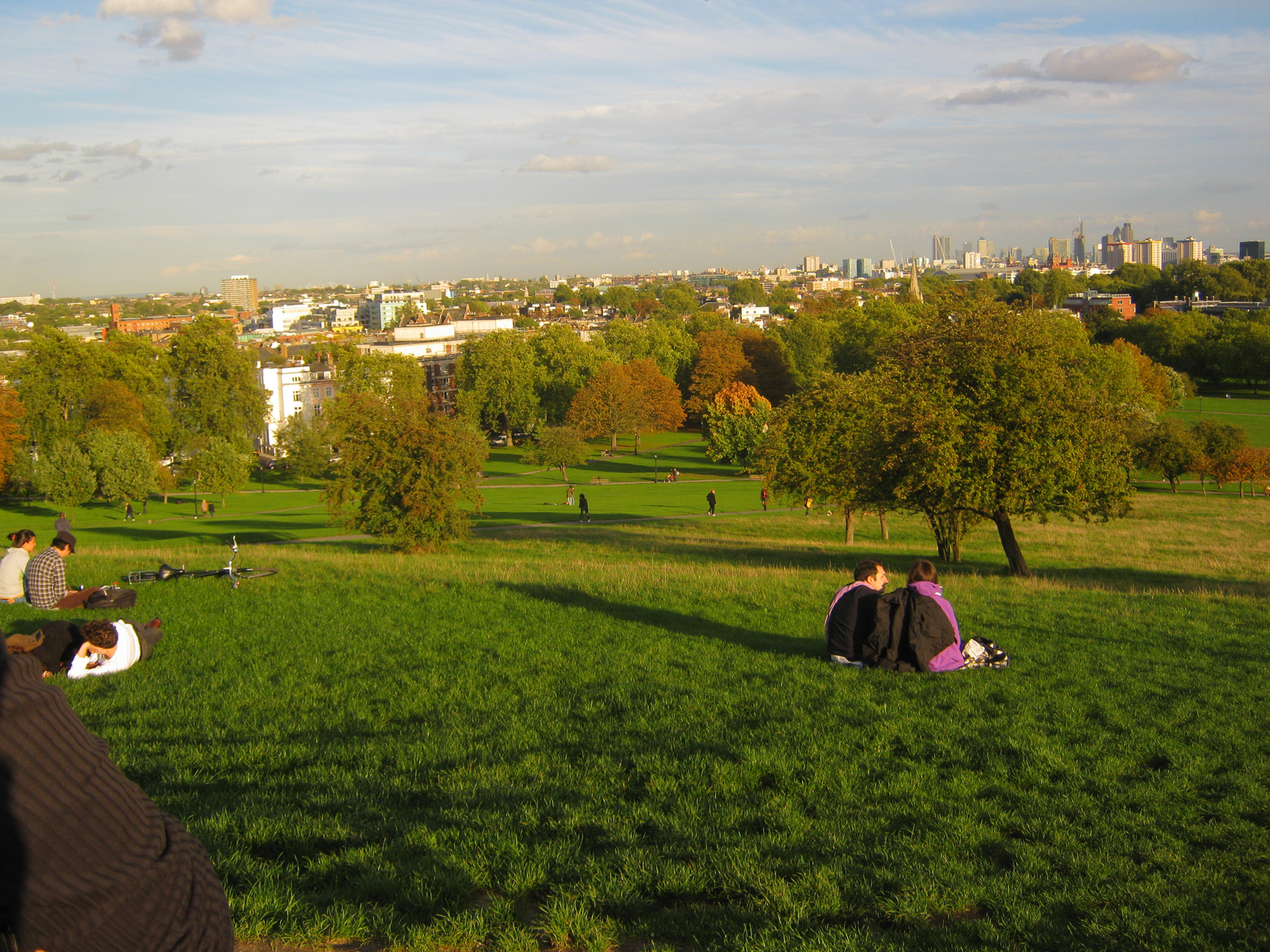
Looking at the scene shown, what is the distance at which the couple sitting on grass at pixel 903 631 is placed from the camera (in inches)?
346

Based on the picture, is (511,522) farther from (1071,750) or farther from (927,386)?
(1071,750)

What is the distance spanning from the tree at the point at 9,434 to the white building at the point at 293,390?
4422cm

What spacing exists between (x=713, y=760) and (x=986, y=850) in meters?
1.78

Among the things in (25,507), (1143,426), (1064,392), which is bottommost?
(25,507)

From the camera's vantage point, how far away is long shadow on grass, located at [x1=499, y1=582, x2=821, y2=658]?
32.9ft

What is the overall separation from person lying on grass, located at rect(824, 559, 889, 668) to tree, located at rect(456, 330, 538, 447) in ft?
261

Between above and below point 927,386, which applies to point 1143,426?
below

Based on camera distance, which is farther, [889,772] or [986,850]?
[889,772]

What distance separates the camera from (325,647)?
9602 mm

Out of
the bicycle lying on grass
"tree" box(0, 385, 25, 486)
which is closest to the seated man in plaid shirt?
the bicycle lying on grass

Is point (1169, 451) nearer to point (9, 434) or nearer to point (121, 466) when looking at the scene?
point (121, 466)

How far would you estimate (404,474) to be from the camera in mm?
24844

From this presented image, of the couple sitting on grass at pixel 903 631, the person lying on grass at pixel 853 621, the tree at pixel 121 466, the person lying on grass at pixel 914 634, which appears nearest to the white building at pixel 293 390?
the tree at pixel 121 466

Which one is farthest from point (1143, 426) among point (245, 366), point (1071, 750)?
point (245, 366)
